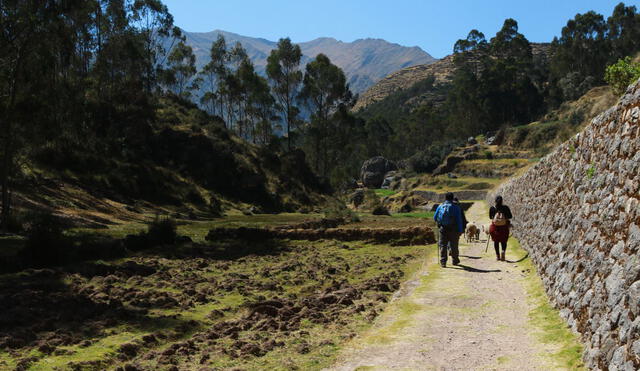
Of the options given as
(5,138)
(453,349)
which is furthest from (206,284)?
(5,138)

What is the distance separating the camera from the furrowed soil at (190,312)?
802 cm

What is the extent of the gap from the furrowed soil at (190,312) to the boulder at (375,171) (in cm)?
8302

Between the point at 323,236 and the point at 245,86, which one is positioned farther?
the point at 245,86

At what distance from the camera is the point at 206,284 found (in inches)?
595

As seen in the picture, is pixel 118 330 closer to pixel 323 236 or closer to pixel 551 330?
pixel 551 330

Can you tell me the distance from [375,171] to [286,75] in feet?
109

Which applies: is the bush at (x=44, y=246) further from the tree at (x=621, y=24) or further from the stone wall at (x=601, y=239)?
the tree at (x=621, y=24)

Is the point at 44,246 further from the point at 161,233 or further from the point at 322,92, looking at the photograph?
the point at 322,92

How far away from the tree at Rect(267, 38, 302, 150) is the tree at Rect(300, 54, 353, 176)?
198cm

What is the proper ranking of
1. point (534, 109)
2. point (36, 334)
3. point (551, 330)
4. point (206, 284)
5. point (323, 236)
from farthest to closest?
point (534, 109)
point (323, 236)
point (206, 284)
point (36, 334)
point (551, 330)

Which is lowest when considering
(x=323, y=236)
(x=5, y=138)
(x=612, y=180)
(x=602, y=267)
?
(x=323, y=236)

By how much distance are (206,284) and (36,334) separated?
610cm

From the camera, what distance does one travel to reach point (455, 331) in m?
8.38

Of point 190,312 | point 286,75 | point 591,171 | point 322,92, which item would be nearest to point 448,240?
point 591,171
